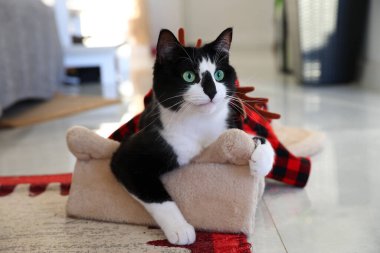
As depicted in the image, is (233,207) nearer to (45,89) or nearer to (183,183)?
(183,183)

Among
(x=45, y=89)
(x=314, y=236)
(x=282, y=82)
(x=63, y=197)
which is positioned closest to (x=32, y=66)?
(x=45, y=89)

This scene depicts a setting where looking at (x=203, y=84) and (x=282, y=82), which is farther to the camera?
(x=282, y=82)

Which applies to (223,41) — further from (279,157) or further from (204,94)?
(279,157)

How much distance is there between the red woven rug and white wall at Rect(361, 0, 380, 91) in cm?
196

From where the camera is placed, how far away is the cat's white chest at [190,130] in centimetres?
89

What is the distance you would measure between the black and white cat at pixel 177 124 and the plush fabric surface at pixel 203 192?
33 millimetres

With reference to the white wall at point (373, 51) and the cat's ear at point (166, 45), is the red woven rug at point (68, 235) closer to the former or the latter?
the cat's ear at point (166, 45)

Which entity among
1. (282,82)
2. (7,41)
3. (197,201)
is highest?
(7,41)

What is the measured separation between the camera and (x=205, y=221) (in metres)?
0.92

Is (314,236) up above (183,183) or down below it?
below

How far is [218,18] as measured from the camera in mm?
5359

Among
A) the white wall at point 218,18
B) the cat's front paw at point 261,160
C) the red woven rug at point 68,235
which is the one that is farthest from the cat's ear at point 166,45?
the white wall at point 218,18

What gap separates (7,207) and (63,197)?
5.3 inches

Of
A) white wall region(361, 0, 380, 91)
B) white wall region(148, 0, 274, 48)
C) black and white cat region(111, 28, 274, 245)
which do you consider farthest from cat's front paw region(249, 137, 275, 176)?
white wall region(148, 0, 274, 48)
